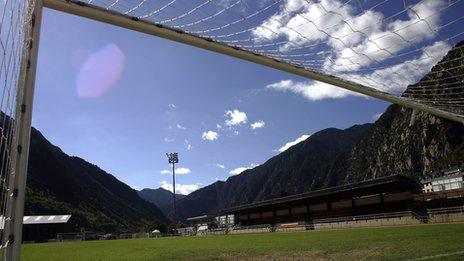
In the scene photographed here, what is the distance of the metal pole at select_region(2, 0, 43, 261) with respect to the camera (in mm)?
3459

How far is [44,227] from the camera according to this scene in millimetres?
63750

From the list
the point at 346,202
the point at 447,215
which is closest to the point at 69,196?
the point at 346,202

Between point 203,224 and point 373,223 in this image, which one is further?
point 203,224

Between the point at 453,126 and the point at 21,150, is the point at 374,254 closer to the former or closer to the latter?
the point at 21,150

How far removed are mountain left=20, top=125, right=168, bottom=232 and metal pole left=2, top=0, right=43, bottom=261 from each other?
4205 inches

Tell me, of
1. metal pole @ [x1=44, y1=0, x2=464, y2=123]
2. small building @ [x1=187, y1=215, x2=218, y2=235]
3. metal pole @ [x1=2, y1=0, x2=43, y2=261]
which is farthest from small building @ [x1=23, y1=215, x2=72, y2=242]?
metal pole @ [x1=2, y1=0, x2=43, y2=261]

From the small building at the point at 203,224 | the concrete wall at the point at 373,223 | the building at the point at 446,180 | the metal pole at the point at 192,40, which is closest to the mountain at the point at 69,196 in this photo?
the small building at the point at 203,224

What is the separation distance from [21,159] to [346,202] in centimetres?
4484

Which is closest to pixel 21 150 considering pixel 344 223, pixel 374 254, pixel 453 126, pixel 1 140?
pixel 1 140

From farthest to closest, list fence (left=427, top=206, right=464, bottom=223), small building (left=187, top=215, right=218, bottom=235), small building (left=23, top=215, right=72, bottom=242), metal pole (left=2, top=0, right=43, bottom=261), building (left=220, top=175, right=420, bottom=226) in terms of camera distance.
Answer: small building (left=187, top=215, right=218, bottom=235)
small building (left=23, top=215, right=72, bottom=242)
building (left=220, top=175, right=420, bottom=226)
fence (left=427, top=206, right=464, bottom=223)
metal pole (left=2, top=0, right=43, bottom=261)

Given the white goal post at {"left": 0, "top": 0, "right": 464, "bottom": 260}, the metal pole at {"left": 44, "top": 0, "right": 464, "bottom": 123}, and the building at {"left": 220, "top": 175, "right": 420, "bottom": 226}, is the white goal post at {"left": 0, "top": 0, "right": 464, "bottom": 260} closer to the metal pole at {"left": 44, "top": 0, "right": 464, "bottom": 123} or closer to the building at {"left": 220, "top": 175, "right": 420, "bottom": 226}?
the metal pole at {"left": 44, "top": 0, "right": 464, "bottom": 123}

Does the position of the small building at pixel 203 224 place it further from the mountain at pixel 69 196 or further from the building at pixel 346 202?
the mountain at pixel 69 196

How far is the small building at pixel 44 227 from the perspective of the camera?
61562mm

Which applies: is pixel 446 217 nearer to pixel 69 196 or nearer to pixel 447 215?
pixel 447 215
